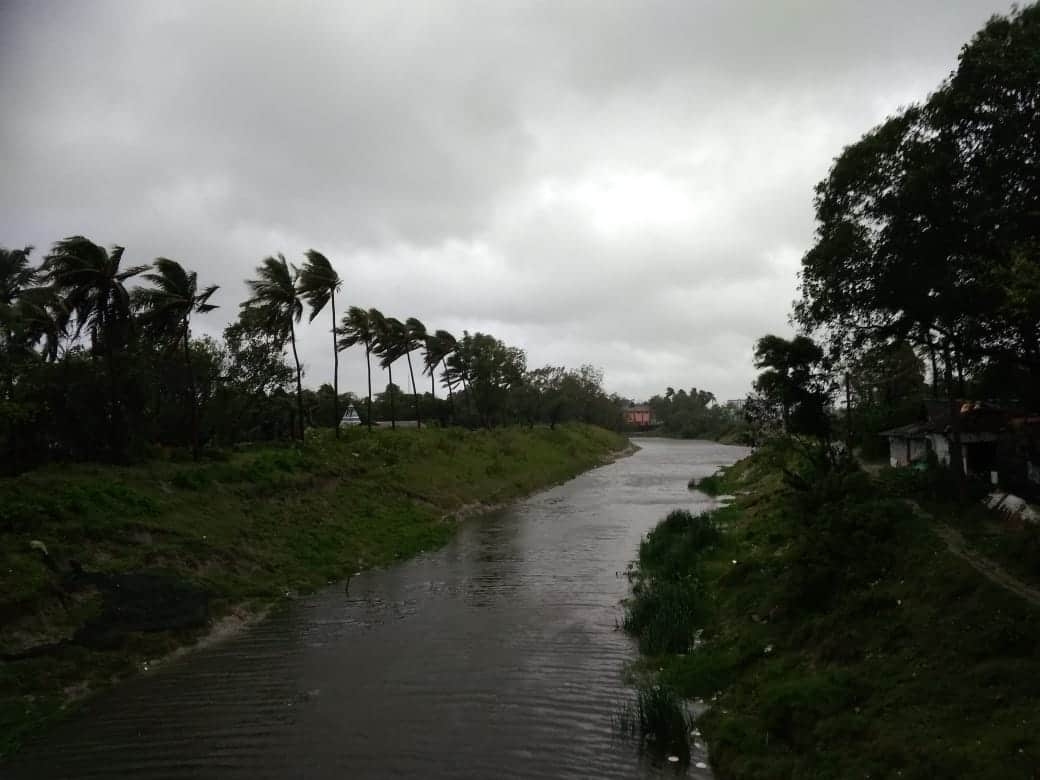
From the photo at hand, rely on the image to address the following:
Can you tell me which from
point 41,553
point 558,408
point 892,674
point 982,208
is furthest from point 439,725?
point 558,408

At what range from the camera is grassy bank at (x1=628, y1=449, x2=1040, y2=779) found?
29.3ft

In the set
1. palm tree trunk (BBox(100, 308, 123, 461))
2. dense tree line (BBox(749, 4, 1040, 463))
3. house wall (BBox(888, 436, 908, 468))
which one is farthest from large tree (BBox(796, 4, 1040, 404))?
palm tree trunk (BBox(100, 308, 123, 461))

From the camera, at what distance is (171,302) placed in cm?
3134

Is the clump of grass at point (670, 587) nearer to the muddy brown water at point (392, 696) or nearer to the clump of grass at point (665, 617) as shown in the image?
the clump of grass at point (665, 617)

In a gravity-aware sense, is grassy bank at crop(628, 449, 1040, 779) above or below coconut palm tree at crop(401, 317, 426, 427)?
below

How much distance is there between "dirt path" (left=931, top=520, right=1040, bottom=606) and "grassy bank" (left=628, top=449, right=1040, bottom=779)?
0.97 feet

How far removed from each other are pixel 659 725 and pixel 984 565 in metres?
7.29

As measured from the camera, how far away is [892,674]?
426 inches

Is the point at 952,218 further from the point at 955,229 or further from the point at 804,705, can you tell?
the point at 804,705

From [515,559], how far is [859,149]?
18.3m

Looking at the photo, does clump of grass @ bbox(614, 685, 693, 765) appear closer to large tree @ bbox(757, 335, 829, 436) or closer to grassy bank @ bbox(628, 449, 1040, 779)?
grassy bank @ bbox(628, 449, 1040, 779)

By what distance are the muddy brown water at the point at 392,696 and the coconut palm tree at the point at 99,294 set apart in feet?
40.4

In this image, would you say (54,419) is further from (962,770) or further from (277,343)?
(962,770)

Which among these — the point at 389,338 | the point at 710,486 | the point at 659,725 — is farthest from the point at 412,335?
the point at 659,725
